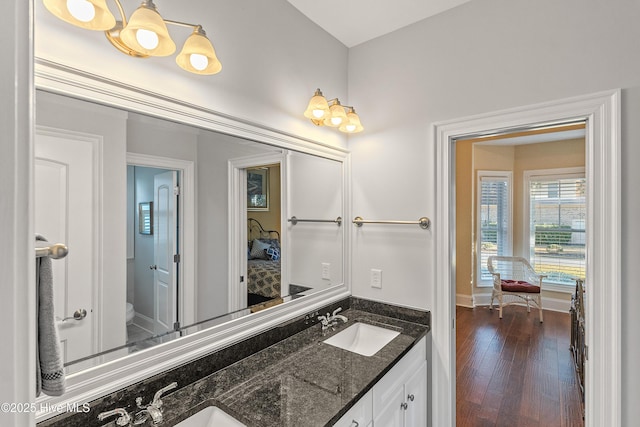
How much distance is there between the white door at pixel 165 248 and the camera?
1.23m

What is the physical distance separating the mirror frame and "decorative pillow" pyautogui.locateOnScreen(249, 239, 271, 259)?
0.95 feet

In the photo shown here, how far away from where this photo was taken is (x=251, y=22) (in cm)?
154

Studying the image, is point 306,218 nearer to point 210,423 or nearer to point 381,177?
point 381,177

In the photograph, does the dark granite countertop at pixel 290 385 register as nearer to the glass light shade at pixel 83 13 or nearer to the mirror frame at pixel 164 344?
the mirror frame at pixel 164 344

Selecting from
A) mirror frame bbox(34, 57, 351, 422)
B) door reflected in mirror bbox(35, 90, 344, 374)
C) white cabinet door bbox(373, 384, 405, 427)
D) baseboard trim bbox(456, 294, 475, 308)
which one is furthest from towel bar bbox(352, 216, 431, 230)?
baseboard trim bbox(456, 294, 475, 308)

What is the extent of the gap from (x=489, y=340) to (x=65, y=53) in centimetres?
437

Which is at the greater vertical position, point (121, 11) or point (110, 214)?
point (121, 11)

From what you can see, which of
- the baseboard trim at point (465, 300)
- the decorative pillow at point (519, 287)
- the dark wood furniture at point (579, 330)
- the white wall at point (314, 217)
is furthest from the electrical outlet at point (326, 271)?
the baseboard trim at point (465, 300)

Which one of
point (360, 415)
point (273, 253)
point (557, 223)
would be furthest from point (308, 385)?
point (557, 223)

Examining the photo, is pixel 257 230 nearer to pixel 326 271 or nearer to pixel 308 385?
pixel 326 271

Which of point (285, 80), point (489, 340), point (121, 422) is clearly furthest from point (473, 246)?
point (121, 422)

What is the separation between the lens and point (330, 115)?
1.84 metres

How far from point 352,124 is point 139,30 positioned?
4.04 feet

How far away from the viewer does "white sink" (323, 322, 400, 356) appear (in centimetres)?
184
